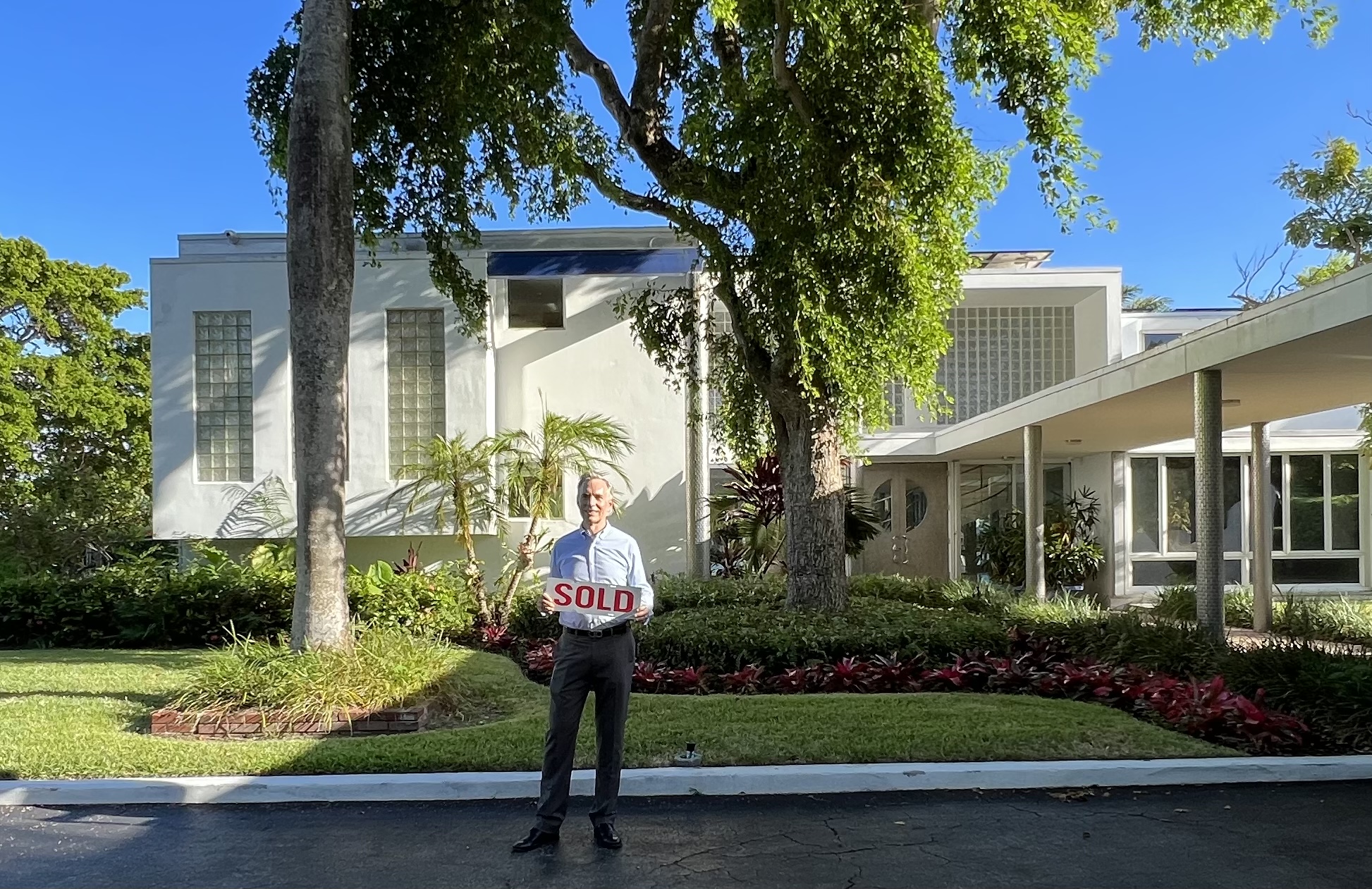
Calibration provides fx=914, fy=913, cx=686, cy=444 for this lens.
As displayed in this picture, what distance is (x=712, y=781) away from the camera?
17.3 ft

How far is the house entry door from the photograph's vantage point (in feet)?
60.0

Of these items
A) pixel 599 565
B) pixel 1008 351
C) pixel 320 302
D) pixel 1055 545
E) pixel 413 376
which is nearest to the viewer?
pixel 599 565

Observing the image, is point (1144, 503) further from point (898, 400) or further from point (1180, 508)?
Result: point (898, 400)

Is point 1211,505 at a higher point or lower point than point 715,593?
higher

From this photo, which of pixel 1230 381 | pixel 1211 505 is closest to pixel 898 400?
pixel 1230 381

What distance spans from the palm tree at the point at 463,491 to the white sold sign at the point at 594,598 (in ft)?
25.1

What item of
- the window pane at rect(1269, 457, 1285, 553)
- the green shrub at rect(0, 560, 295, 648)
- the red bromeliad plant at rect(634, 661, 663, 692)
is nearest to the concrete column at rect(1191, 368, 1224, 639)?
the red bromeliad plant at rect(634, 661, 663, 692)

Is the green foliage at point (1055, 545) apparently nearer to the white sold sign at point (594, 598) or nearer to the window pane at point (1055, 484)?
the window pane at point (1055, 484)

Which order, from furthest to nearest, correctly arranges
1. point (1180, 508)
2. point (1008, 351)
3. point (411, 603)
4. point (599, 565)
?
point (1008, 351), point (1180, 508), point (411, 603), point (599, 565)

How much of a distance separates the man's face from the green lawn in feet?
6.20

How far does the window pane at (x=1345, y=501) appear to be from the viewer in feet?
52.9

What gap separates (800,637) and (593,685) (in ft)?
15.0

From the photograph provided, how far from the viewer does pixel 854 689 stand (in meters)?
7.87

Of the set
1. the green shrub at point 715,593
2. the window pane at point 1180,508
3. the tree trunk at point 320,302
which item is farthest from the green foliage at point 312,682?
the window pane at point 1180,508
